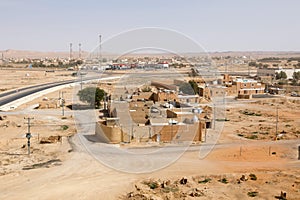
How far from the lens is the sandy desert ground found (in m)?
16.2

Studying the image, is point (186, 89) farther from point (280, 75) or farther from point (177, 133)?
point (280, 75)

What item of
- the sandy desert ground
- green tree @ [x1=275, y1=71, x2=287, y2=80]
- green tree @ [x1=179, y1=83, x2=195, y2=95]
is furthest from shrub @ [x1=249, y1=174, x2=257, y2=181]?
green tree @ [x1=275, y1=71, x2=287, y2=80]

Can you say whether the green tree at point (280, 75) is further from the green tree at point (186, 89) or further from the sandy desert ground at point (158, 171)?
the sandy desert ground at point (158, 171)

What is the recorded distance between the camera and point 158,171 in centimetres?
1909

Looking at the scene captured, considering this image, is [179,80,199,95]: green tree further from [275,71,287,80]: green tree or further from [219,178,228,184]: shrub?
[219,178,228,184]: shrub

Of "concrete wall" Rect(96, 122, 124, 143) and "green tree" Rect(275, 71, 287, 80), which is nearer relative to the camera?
"concrete wall" Rect(96, 122, 124, 143)

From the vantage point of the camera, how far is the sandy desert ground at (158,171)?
1623cm

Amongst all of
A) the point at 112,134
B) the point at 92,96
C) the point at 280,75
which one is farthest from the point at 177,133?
the point at 280,75

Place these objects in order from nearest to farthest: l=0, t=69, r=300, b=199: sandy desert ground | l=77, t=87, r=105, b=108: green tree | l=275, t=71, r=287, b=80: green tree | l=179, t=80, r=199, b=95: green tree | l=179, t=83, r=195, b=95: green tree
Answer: l=0, t=69, r=300, b=199: sandy desert ground, l=77, t=87, r=105, b=108: green tree, l=179, t=80, r=199, b=95: green tree, l=179, t=83, r=195, b=95: green tree, l=275, t=71, r=287, b=80: green tree

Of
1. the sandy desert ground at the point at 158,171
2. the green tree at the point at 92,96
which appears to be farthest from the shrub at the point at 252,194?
the green tree at the point at 92,96

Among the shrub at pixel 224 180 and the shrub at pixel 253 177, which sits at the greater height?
the shrub at pixel 253 177

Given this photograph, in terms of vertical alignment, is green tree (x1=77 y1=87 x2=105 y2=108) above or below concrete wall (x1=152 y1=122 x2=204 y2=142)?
above

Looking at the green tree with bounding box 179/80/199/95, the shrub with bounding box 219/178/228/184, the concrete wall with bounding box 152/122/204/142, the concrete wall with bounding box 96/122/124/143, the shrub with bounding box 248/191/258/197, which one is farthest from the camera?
the green tree with bounding box 179/80/199/95

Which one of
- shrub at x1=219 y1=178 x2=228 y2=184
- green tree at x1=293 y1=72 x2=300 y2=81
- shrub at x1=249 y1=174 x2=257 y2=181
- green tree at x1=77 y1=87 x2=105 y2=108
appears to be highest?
green tree at x1=293 y1=72 x2=300 y2=81
